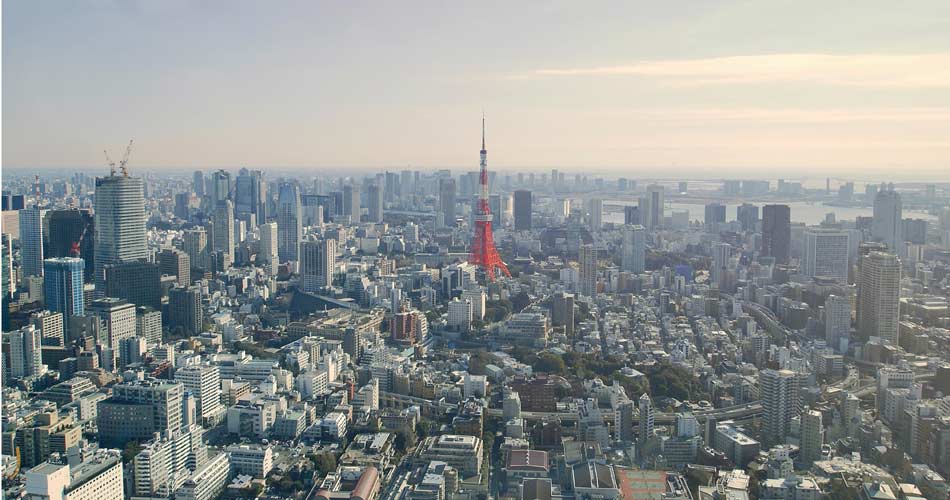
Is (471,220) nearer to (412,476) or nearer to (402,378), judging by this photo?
(402,378)

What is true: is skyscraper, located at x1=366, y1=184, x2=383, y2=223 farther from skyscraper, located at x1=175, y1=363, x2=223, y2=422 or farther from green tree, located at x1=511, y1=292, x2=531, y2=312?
skyscraper, located at x1=175, y1=363, x2=223, y2=422

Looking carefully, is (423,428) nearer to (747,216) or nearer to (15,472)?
(15,472)

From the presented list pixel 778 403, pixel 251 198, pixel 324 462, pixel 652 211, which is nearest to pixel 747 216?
pixel 652 211

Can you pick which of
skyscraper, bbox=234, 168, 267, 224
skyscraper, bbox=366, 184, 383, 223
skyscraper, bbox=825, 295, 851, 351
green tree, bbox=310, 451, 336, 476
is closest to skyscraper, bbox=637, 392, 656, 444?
green tree, bbox=310, 451, 336, 476

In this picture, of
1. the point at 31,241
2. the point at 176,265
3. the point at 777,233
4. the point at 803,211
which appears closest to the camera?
the point at 31,241

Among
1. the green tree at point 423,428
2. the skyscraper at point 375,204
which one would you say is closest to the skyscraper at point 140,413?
the green tree at point 423,428

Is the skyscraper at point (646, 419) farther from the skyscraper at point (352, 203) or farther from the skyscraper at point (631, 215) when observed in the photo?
the skyscraper at point (352, 203)
